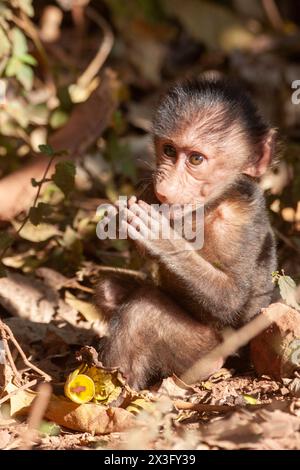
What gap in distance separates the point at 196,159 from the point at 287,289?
1072 mm

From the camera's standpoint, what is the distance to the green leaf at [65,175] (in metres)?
6.13

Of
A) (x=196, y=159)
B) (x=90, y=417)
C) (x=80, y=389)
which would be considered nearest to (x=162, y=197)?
(x=196, y=159)

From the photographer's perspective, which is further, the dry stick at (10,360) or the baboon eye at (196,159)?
the baboon eye at (196,159)

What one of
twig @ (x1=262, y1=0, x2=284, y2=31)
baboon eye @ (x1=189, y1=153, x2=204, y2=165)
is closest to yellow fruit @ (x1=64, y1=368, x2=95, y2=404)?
baboon eye @ (x1=189, y1=153, x2=204, y2=165)

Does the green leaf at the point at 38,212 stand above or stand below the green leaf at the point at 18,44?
below

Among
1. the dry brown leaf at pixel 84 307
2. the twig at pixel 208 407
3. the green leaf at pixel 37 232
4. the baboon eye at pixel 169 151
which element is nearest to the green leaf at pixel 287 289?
the twig at pixel 208 407

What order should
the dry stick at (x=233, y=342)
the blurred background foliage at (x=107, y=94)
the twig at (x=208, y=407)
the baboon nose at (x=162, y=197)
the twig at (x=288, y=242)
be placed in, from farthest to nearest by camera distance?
the blurred background foliage at (x=107, y=94), the twig at (x=288, y=242), the baboon nose at (x=162, y=197), the dry stick at (x=233, y=342), the twig at (x=208, y=407)

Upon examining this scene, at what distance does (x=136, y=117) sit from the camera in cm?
1012

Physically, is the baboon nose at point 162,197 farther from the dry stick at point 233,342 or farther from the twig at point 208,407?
the twig at point 208,407

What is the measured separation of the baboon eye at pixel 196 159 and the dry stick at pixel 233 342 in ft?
3.25

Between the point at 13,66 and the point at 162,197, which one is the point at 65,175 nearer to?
the point at 162,197

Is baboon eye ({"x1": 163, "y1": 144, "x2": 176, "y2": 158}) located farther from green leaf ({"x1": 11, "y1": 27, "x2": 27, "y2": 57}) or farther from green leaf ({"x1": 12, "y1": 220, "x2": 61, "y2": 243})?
green leaf ({"x1": 11, "y1": 27, "x2": 27, "y2": 57})

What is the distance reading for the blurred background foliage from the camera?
705cm
